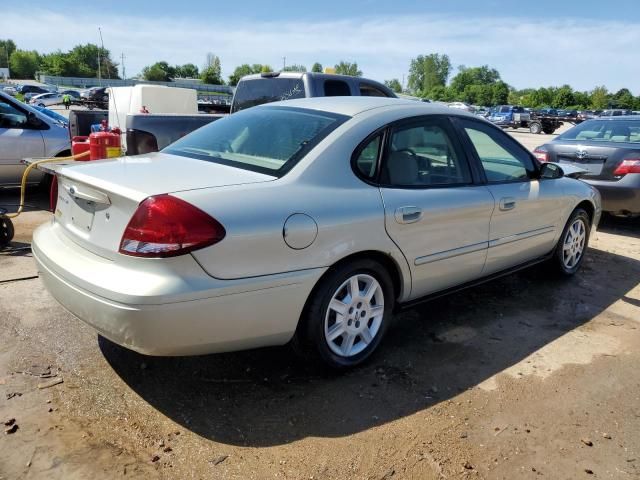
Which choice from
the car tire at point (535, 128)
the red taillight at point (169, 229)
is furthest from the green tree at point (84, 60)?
the red taillight at point (169, 229)

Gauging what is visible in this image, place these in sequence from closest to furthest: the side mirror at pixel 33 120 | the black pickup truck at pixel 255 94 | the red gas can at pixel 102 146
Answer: the red gas can at pixel 102 146 → the black pickup truck at pixel 255 94 → the side mirror at pixel 33 120

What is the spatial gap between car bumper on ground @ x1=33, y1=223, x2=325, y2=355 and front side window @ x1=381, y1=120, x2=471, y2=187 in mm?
916

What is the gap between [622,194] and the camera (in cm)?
681

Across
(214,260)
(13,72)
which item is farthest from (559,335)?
(13,72)

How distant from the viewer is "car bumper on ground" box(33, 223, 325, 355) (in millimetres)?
2447

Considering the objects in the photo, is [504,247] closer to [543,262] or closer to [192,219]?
[543,262]

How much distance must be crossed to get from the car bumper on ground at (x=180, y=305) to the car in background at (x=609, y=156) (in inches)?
203

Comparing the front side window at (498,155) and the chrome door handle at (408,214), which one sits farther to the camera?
the front side window at (498,155)

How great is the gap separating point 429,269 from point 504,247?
3.00 feet

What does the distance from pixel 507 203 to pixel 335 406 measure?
2.07 meters

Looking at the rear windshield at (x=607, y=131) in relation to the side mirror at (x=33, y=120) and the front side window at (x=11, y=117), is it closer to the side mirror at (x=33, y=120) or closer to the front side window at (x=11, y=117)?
the side mirror at (x=33, y=120)

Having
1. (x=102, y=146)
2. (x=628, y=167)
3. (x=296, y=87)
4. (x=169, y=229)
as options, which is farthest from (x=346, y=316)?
(x=628, y=167)

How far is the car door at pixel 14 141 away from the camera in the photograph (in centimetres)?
744

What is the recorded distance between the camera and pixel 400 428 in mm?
2762
